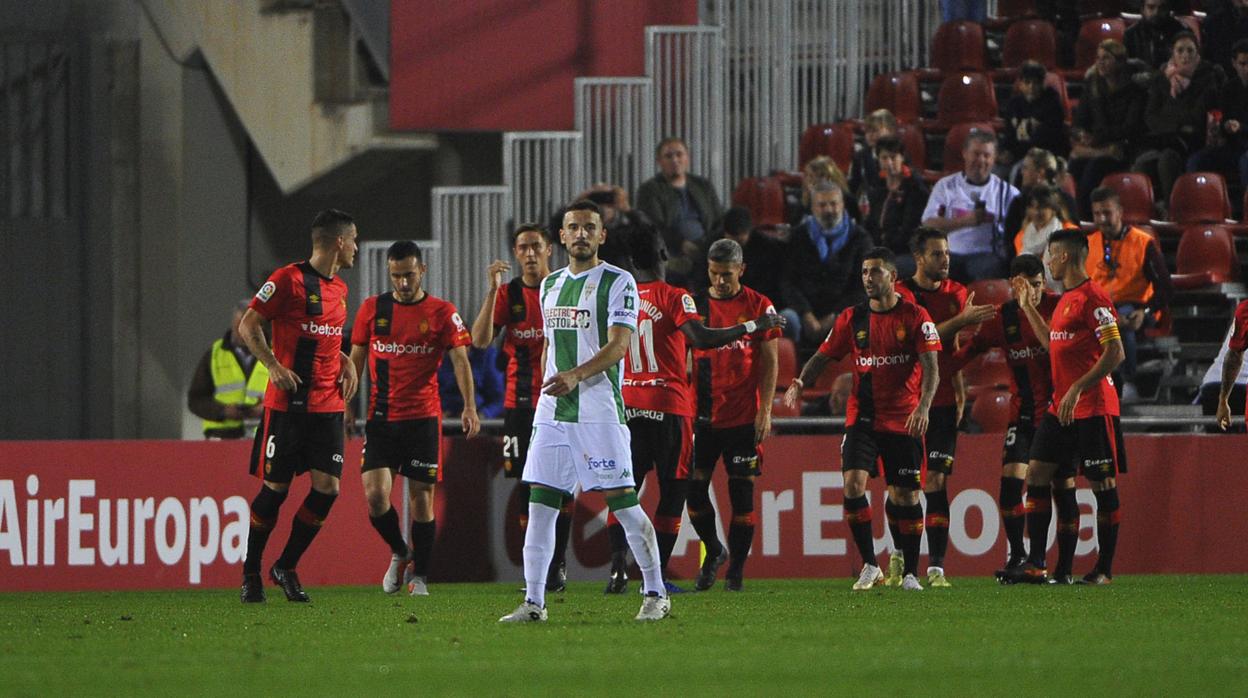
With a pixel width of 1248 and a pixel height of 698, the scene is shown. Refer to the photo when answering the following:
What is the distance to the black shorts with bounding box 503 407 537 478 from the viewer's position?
12.7 m

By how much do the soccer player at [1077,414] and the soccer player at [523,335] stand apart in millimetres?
3064

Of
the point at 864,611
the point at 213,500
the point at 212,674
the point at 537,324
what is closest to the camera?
the point at 212,674

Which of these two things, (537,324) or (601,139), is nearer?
(537,324)

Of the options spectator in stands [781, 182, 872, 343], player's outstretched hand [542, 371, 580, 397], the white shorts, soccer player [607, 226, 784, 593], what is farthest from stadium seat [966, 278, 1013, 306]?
player's outstretched hand [542, 371, 580, 397]

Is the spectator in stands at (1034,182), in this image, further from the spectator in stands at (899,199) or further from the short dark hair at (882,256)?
the short dark hair at (882,256)

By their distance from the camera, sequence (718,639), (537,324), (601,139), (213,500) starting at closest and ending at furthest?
(718,639), (537,324), (213,500), (601,139)

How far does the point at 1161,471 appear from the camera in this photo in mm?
14297

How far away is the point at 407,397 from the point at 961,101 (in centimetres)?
862

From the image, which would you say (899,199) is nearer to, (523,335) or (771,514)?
(771,514)

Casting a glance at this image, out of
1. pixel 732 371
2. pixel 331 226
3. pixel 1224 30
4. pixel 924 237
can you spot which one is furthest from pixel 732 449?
pixel 1224 30

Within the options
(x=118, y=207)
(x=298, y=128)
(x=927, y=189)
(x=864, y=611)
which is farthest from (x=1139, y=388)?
(x=118, y=207)

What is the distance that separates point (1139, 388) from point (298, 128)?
8.44 m

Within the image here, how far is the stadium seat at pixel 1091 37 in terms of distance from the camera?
19.7 meters

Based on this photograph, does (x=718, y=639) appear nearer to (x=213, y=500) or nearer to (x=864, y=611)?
(x=864, y=611)
